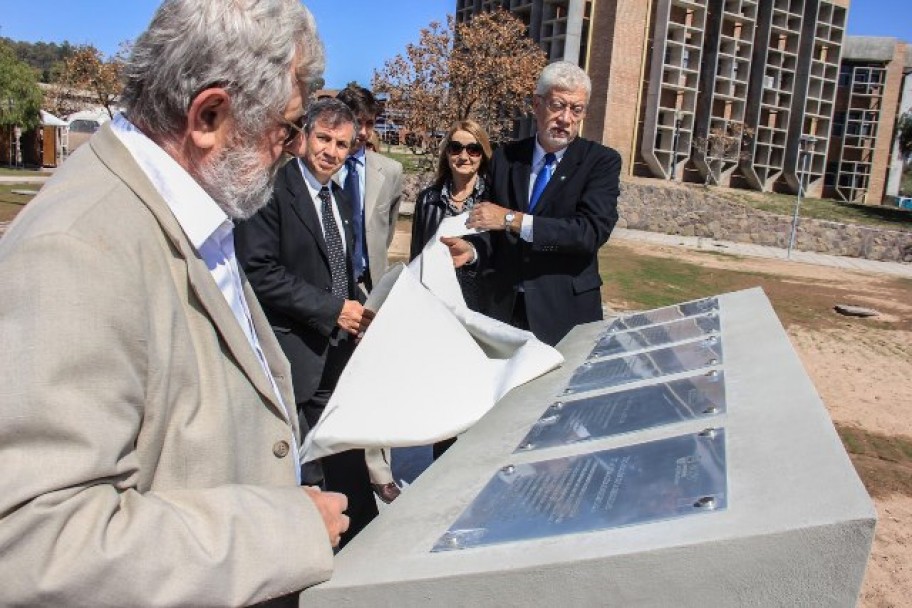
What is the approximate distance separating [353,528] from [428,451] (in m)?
1.42

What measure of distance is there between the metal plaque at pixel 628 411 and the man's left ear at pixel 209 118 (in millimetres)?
855

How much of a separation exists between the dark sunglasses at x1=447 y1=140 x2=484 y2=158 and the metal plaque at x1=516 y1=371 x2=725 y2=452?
2.08 metres

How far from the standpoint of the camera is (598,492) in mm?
1333

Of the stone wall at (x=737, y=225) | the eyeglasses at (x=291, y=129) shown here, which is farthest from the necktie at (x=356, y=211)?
the stone wall at (x=737, y=225)

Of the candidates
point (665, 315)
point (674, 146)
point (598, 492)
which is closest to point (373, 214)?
point (665, 315)

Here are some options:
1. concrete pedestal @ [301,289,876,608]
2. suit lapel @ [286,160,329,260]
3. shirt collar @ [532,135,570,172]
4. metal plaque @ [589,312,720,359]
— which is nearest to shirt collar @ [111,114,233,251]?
concrete pedestal @ [301,289,876,608]

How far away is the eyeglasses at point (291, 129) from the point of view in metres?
1.38

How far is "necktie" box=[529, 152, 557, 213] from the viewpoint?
3264mm

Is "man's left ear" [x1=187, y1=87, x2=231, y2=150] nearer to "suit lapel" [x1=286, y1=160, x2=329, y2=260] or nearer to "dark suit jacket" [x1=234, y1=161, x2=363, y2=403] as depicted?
"dark suit jacket" [x1=234, y1=161, x2=363, y2=403]

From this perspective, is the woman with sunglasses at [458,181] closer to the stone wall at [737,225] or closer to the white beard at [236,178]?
the white beard at [236,178]

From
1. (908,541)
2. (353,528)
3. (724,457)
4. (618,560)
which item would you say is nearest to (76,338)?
(618,560)

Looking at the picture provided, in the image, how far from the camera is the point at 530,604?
44.6 inches

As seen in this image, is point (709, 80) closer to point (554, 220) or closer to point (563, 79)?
point (563, 79)

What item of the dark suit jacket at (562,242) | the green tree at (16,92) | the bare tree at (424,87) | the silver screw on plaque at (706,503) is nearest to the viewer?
the silver screw on plaque at (706,503)
